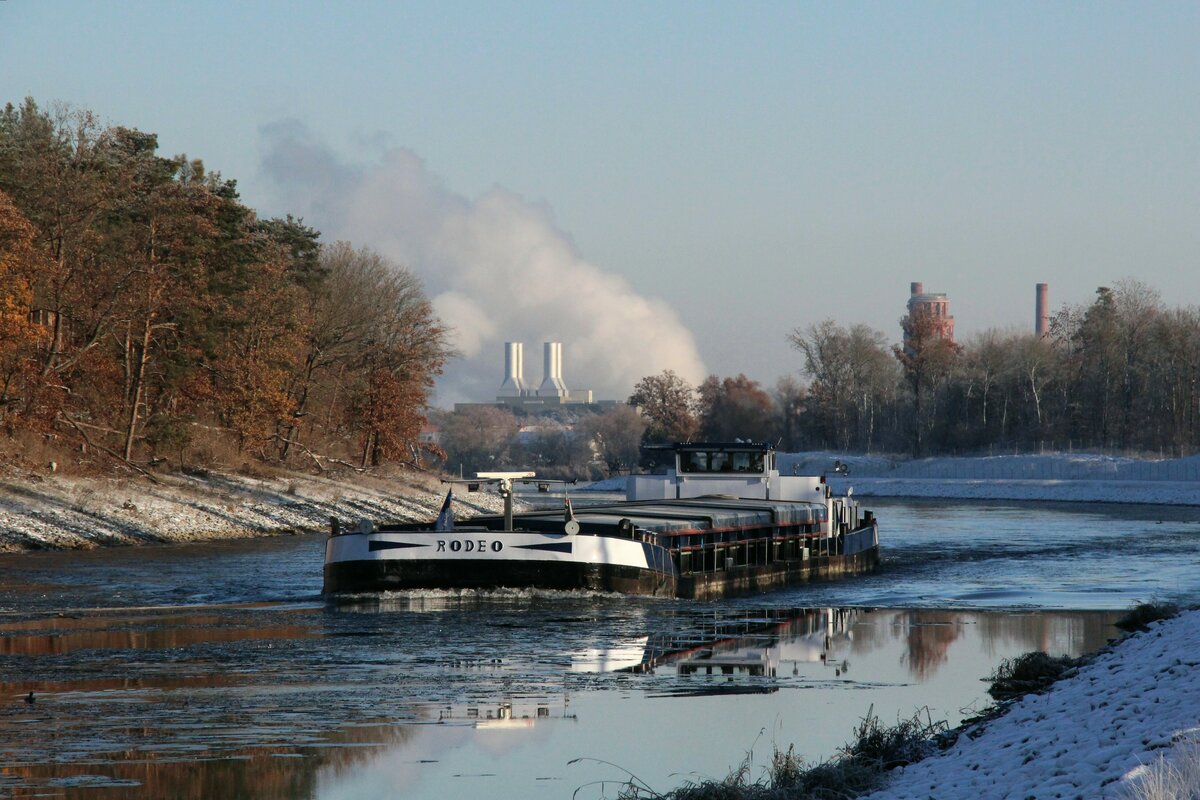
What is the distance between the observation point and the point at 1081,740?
41.2 feet

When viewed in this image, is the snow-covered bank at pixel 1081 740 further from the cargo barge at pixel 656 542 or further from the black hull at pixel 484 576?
the black hull at pixel 484 576

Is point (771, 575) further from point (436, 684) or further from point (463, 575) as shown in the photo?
point (436, 684)

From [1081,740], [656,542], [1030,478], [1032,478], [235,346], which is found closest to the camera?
[1081,740]

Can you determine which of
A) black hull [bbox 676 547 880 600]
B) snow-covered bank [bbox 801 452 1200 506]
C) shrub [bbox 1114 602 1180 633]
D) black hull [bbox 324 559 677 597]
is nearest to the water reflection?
black hull [bbox 324 559 677 597]

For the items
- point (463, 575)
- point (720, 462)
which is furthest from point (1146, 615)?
point (720, 462)

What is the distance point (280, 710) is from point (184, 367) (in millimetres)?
48494

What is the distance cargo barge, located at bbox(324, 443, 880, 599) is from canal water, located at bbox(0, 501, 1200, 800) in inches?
21.5

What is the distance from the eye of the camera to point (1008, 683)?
18609 mm

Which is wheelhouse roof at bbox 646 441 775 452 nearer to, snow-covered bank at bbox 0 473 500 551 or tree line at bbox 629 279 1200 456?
snow-covered bank at bbox 0 473 500 551

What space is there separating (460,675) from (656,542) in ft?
36.1

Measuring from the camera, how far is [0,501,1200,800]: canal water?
13539 mm

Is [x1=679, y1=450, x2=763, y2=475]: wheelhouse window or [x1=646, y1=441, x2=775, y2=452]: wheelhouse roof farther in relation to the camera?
[x1=679, y1=450, x2=763, y2=475]: wheelhouse window

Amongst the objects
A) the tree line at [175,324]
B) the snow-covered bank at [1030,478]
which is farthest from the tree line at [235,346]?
the snow-covered bank at [1030,478]

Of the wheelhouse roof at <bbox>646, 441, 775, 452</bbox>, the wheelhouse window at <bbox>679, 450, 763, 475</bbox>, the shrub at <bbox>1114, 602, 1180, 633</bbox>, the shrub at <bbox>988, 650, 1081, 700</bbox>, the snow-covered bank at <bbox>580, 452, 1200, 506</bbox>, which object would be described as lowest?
the shrub at <bbox>988, 650, 1081, 700</bbox>
